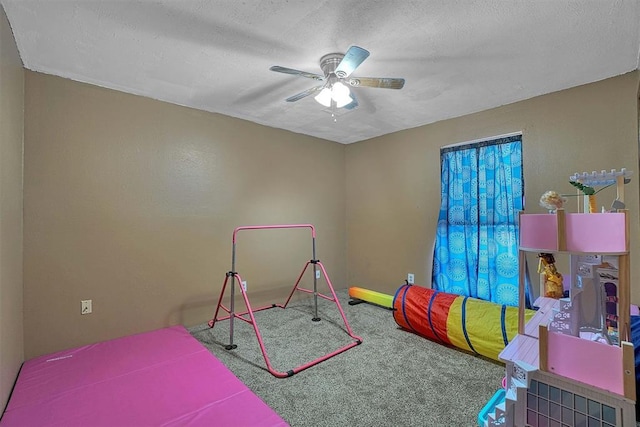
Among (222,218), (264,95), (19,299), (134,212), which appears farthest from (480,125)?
(19,299)

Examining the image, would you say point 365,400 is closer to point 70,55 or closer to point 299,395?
point 299,395

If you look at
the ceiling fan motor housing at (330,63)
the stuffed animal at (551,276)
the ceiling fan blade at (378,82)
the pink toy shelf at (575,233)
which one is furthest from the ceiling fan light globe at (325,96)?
the stuffed animal at (551,276)

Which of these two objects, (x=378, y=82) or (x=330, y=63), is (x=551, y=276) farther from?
(x=330, y=63)

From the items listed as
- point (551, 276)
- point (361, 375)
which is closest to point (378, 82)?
point (551, 276)

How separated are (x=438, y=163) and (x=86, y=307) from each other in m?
3.86

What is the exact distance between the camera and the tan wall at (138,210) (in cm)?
232

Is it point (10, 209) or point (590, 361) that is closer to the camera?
point (590, 361)

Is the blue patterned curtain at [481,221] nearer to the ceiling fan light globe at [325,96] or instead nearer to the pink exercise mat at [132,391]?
the ceiling fan light globe at [325,96]

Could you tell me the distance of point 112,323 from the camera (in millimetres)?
2605

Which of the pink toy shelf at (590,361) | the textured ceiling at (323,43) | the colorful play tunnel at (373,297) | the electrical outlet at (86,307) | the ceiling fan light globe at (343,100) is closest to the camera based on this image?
the pink toy shelf at (590,361)

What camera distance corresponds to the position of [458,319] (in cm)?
241

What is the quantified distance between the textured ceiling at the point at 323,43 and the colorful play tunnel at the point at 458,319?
6.22 ft

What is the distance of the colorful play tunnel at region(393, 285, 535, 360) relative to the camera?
2.21m

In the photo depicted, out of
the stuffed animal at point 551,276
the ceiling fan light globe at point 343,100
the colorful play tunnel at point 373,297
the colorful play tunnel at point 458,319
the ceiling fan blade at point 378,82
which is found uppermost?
the ceiling fan blade at point 378,82
